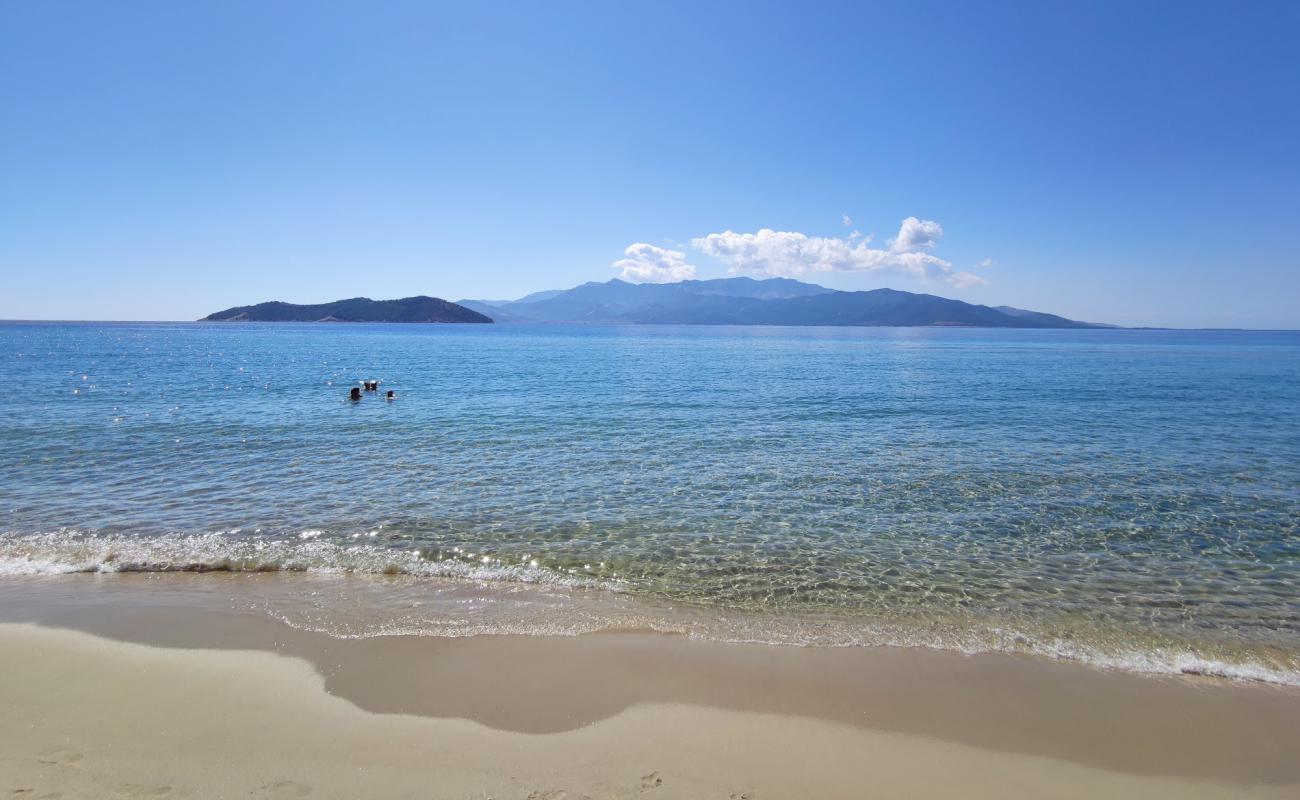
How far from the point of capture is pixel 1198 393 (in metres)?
43.0

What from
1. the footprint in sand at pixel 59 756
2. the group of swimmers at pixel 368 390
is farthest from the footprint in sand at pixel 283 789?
the group of swimmers at pixel 368 390

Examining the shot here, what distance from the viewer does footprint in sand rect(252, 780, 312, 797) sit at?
19.4ft

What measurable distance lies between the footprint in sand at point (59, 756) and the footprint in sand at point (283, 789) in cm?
228

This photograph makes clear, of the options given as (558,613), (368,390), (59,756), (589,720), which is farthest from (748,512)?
(368,390)

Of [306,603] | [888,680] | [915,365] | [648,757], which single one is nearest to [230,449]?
[306,603]

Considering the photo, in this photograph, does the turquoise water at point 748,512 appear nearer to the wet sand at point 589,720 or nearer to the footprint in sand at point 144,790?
the wet sand at point 589,720

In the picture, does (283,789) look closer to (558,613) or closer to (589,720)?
(589,720)

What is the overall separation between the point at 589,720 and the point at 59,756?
5.77 metres

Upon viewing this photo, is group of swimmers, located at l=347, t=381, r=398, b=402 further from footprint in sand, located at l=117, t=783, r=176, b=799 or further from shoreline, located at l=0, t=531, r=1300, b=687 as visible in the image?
footprint in sand, located at l=117, t=783, r=176, b=799

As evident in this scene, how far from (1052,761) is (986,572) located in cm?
588

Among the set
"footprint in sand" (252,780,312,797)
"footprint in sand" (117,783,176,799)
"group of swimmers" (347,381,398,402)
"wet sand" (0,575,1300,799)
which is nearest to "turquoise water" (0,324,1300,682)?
"wet sand" (0,575,1300,799)

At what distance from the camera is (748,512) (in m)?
15.5

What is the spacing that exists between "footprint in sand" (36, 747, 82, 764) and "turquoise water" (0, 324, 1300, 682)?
4.04 meters

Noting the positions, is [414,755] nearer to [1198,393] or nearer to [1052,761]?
[1052,761]
